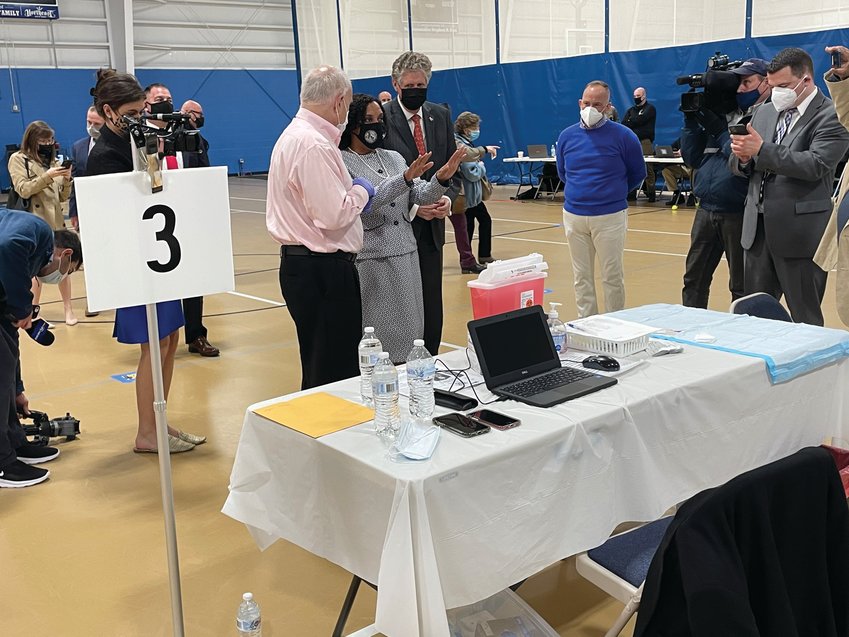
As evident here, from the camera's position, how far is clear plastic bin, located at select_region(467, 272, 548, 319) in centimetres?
290

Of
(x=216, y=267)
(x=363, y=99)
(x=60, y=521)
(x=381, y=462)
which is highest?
(x=363, y=99)

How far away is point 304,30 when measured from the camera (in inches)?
861

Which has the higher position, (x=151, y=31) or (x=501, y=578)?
(x=151, y=31)

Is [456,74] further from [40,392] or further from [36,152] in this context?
[40,392]

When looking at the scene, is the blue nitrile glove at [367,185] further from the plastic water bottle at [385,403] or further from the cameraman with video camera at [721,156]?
the cameraman with video camera at [721,156]

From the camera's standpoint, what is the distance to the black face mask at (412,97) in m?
4.09

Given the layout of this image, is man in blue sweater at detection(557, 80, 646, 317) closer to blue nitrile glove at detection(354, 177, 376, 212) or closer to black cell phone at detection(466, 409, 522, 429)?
blue nitrile glove at detection(354, 177, 376, 212)

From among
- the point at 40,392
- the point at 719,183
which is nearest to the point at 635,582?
the point at 719,183

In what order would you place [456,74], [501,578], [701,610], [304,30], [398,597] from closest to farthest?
1. [701,610]
2. [398,597]
3. [501,578]
4. [456,74]
5. [304,30]

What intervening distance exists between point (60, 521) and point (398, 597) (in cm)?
206

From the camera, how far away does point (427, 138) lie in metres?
4.24

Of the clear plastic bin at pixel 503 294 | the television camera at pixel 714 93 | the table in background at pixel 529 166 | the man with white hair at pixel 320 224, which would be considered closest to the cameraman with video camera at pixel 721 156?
the television camera at pixel 714 93

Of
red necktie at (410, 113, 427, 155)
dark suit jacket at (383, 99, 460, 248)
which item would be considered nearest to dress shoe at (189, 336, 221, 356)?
dark suit jacket at (383, 99, 460, 248)

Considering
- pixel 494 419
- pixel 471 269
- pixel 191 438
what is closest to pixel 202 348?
pixel 191 438
